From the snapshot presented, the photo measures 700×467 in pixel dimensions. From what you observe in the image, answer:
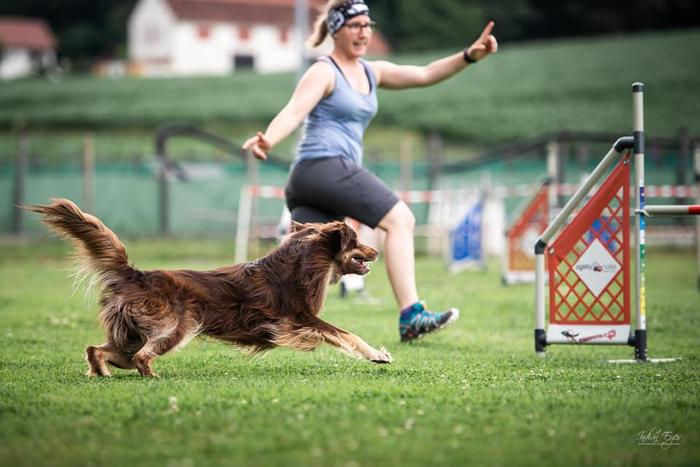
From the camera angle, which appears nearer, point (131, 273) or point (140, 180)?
point (131, 273)

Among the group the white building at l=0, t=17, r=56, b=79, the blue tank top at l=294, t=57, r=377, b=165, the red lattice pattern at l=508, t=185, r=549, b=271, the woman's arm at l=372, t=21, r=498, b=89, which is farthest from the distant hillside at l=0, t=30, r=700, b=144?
the blue tank top at l=294, t=57, r=377, b=165

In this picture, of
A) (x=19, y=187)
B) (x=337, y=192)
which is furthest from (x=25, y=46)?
(x=337, y=192)

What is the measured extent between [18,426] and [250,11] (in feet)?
264

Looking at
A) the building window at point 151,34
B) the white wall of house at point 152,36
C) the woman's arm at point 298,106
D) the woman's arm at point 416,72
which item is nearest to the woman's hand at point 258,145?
the woman's arm at point 298,106

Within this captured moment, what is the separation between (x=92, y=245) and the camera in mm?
5344

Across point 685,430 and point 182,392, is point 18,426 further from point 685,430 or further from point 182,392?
point 685,430

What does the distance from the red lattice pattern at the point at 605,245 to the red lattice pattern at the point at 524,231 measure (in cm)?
615

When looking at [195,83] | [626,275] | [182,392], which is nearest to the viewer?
[182,392]

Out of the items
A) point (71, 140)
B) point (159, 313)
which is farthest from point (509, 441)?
point (71, 140)

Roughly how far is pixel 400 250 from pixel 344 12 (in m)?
1.61

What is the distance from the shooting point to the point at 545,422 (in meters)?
4.14

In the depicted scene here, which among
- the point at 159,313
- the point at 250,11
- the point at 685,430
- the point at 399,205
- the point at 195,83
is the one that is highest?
the point at 250,11

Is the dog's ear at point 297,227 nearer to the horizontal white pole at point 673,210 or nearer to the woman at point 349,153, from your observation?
the woman at point 349,153

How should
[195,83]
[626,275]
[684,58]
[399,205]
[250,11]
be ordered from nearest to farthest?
[626,275] → [399,205] → [684,58] → [195,83] → [250,11]
